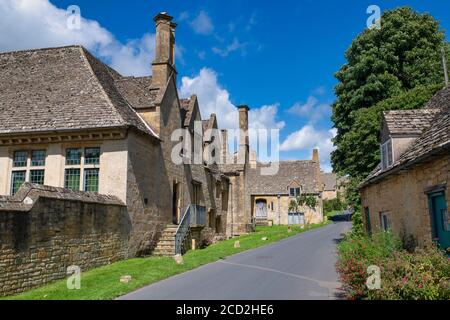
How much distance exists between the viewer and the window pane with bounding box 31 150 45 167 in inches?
783

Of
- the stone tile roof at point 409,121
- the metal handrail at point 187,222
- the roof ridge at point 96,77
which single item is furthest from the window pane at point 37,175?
the stone tile roof at point 409,121

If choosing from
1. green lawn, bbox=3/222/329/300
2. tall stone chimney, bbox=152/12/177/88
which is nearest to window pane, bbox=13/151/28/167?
green lawn, bbox=3/222/329/300

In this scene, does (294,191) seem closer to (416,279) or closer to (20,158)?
(20,158)

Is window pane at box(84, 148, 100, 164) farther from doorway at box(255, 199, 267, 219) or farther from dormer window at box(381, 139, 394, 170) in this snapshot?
doorway at box(255, 199, 267, 219)

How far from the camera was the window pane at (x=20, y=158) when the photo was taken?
65.8 feet

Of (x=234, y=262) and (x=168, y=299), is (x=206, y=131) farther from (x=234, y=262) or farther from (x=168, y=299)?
(x=168, y=299)

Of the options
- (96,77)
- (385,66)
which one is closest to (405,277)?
(96,77)

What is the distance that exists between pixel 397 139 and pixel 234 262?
28.0ft

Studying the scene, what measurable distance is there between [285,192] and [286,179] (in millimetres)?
2569

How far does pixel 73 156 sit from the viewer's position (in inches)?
775

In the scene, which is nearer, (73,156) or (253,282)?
(253,282)

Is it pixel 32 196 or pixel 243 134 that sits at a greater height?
pixel 243 134

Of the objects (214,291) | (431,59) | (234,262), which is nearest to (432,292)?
(214,291)

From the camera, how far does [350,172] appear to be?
23656 millimetres
